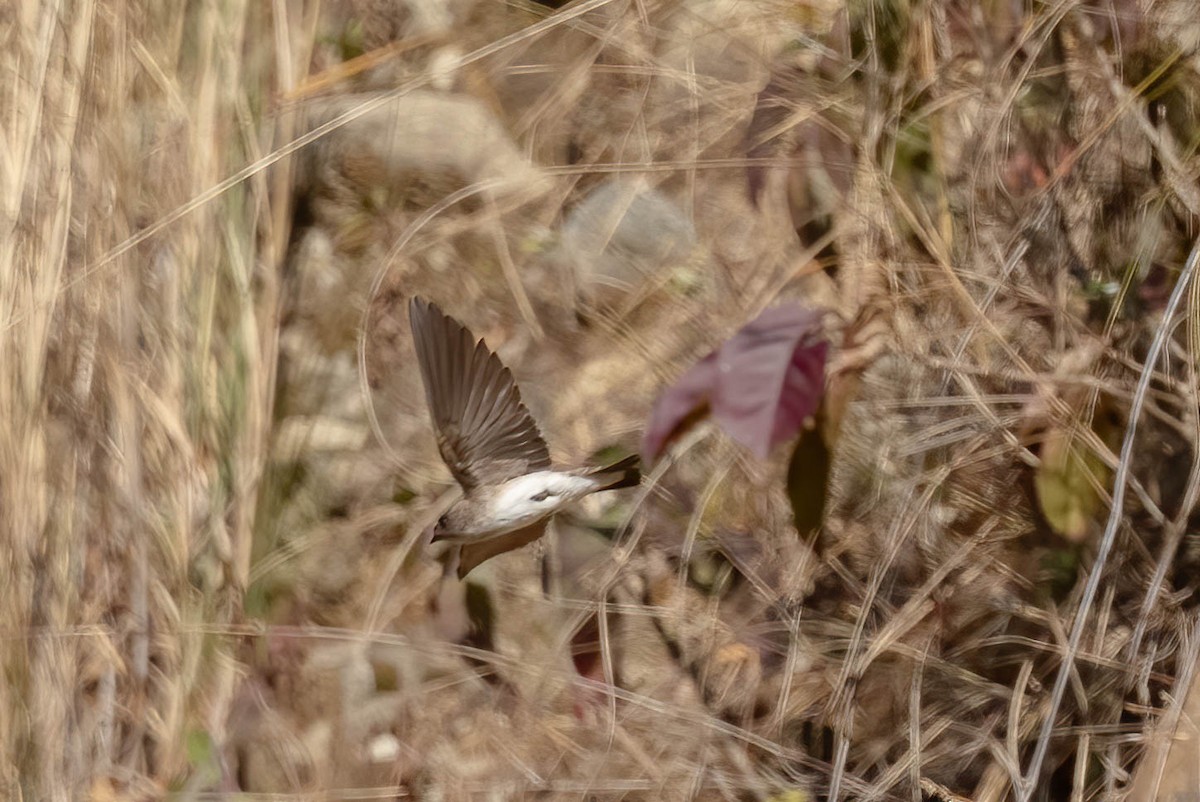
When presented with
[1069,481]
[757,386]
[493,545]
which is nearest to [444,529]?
[493,545]

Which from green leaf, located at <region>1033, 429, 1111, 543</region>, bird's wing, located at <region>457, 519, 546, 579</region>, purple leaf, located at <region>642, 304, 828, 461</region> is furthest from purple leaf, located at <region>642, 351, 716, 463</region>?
green leaf, located at <region>1033, 429, 1111, 543</region>

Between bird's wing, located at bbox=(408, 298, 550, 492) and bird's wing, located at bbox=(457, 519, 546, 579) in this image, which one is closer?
bird's wing, located at bbox=(408, 298, 550, 492)

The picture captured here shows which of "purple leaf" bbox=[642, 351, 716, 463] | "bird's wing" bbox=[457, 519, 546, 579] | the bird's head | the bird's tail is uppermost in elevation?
"purple leaf" bbox=[642, 351, 716, 463]

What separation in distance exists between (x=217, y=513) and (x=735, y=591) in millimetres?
790

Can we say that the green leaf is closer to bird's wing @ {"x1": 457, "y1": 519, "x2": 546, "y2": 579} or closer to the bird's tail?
the bird's tail

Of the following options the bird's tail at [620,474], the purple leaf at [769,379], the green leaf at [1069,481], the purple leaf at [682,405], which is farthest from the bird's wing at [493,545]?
the green leaf at [1069,481]

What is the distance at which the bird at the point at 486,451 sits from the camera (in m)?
1.28

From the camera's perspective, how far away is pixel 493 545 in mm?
1542

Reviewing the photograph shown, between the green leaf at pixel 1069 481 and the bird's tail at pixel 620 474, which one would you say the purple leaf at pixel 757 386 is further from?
the green leaf at pixel 1069 481

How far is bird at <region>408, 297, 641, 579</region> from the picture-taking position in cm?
128

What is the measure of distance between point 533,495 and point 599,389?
0.23 metres

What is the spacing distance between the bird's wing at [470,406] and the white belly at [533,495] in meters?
0.02

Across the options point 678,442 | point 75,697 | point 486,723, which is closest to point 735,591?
point 678,442

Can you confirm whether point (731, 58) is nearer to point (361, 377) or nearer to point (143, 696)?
point (361, 377)
